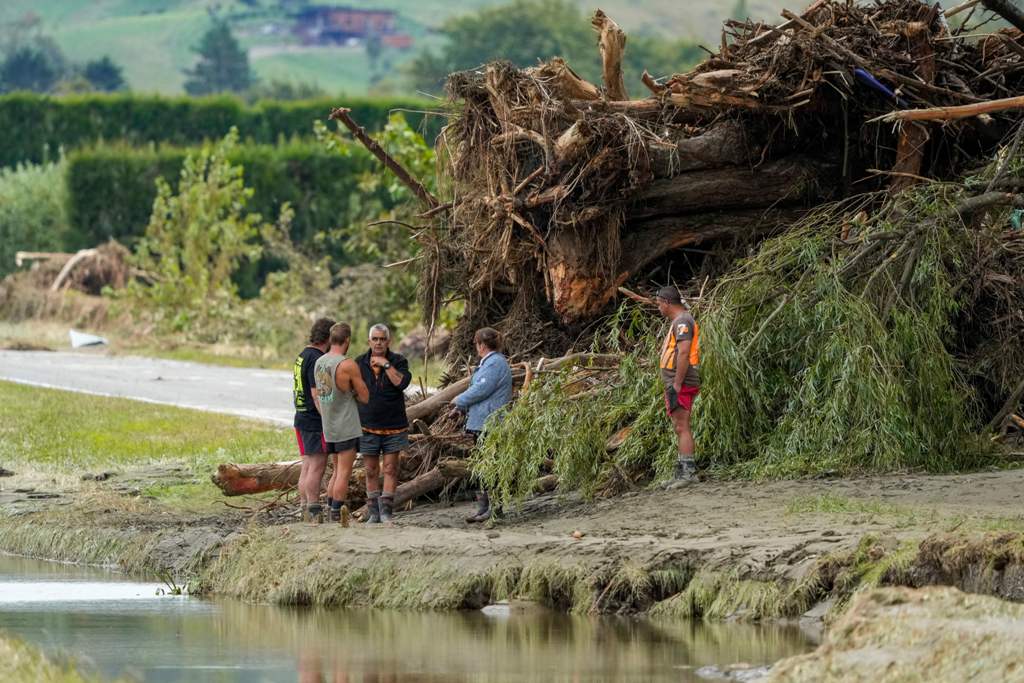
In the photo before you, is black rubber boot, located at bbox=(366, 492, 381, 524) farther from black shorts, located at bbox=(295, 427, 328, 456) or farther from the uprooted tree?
the uprooted tree

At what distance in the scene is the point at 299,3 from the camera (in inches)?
7062

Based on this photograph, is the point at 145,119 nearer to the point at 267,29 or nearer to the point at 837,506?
the point at 837,506

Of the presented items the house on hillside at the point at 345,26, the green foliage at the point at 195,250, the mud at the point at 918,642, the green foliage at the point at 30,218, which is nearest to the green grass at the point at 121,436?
the mud at the point at 918,642

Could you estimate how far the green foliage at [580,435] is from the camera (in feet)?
42.7

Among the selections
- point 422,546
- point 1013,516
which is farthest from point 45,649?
point 1013,516

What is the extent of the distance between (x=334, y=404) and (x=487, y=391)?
3.67 ft

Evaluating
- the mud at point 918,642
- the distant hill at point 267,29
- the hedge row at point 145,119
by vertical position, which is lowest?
the mud at point 918,642

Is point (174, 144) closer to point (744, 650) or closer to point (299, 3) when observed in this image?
point (744, 650)

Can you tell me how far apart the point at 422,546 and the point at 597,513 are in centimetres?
175

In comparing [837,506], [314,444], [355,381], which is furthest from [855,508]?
[314,444]

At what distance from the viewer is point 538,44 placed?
8825 centimetres

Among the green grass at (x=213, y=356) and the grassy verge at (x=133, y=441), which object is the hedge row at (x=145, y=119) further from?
the grassy verge at (x=133, y=441)

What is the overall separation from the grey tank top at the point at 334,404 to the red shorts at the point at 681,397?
2204 mm

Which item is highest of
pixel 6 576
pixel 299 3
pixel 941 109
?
pixel 299 3
